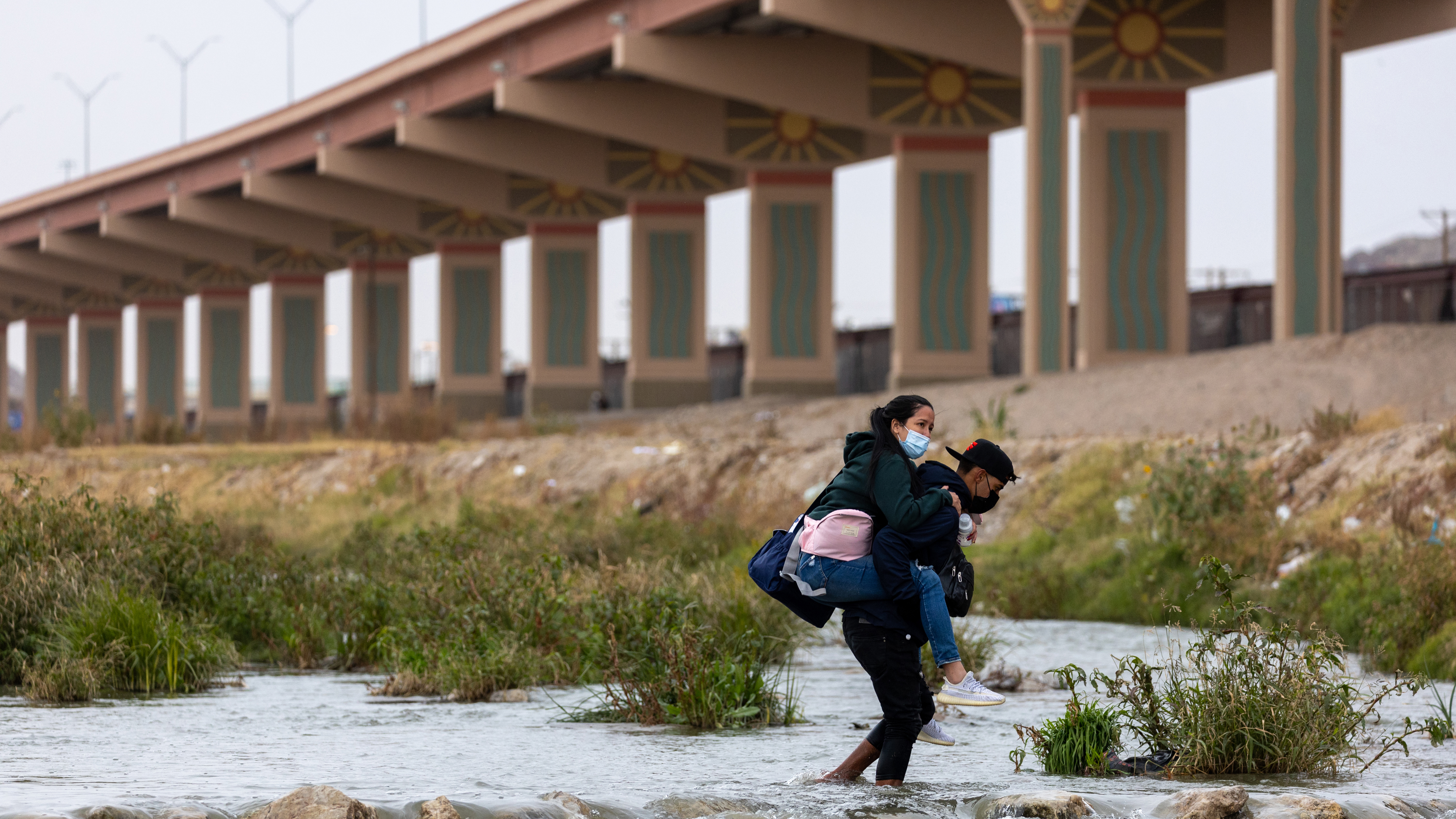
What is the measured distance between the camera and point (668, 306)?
45.8m

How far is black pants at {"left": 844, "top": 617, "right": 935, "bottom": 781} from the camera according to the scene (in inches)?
277

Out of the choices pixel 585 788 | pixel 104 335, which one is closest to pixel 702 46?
pixel 585 788

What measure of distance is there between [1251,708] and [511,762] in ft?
11.1

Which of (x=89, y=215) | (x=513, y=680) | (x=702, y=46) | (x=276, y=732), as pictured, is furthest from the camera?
(x=89, y=215)

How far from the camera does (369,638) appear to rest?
507 inches

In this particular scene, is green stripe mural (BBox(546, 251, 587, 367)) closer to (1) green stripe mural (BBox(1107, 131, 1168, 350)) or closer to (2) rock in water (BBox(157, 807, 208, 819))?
(1) green stripe mural (BBox(1107, 131, 1168, 350))

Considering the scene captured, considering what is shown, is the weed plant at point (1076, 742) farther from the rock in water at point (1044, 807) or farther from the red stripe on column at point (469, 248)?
the red stripe on column at point (469, 248)

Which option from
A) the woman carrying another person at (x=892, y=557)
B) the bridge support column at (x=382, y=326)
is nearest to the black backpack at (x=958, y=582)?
the woman carrying another person at (x=892, y=557)

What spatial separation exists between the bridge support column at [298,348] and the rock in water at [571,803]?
56.8 metres

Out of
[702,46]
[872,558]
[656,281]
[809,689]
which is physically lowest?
[809,689]

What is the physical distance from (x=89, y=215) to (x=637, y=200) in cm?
2464

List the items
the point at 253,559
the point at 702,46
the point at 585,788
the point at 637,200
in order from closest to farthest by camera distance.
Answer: the point at 585,788 → the point at 253,559 → the point at 702,46 → the point at 637,200

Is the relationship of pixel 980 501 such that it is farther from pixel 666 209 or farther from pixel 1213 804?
pixel 666 209

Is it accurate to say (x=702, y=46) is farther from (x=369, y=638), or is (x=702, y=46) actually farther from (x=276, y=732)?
(x=276, y=732)
